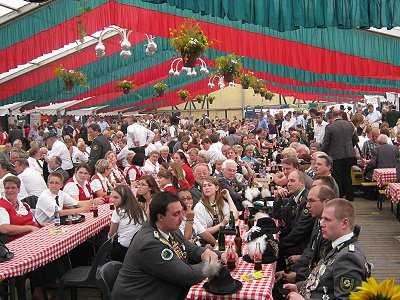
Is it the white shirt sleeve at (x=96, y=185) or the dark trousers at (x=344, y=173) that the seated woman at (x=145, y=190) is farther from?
the dark trousers at (x=344, y=173)

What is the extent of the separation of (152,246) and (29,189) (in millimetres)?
4048

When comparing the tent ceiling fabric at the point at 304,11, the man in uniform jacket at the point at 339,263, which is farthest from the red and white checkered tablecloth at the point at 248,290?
the tent ceiling fabric at the point at 304,11

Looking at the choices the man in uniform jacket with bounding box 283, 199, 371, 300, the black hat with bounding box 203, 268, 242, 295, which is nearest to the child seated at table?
the black hat with bounding box 203, 268, 242, 295

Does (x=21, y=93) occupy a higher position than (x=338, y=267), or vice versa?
(x=21, y=93)

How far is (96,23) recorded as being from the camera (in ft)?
32.9

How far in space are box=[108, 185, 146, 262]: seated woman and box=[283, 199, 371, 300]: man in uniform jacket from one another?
5.79ft

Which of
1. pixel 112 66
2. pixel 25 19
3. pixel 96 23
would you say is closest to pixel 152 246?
pixel 96 23

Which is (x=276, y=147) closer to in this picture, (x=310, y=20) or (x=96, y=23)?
(x=96, y=23)

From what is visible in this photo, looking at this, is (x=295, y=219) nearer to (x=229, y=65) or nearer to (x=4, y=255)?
(x=4, y=255)

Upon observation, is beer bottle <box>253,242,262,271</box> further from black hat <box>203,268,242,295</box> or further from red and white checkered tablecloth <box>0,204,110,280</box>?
red and white checkered tablecloth <box>0,204,110,280</box>

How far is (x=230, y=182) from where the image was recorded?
Answer: 5.79 metres

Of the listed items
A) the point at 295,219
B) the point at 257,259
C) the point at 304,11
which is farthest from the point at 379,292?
the point at 304,11

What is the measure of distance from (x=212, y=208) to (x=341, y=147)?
422 cm

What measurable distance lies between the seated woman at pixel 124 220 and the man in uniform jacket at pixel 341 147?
14.8ft
